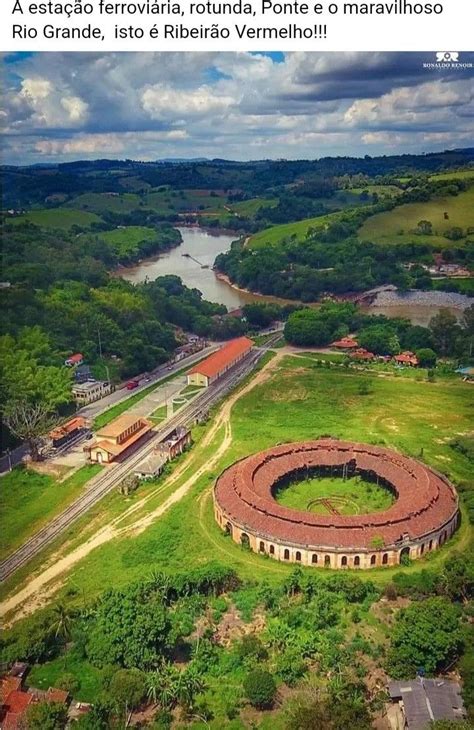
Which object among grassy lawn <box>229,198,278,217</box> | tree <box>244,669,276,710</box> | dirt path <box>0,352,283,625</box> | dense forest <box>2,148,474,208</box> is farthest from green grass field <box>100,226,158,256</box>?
tree <box>244,669,276,710</box>

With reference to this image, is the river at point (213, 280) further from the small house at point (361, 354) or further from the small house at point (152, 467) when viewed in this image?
the small house at point (152, 467)

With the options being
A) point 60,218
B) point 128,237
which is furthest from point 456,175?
point 60,218

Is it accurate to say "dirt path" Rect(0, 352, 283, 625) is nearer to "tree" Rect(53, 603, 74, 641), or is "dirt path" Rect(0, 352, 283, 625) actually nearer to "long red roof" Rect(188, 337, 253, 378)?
"tree" Rect(53, 603, 74, 641)

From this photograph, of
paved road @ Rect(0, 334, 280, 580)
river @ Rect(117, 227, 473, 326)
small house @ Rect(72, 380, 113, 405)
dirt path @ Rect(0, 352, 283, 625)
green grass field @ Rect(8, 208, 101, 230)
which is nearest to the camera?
dirt path @ Rect(0, 352, 283, 625)

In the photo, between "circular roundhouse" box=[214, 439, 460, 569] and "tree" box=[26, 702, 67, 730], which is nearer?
"tree" box=[26, 702, 67, 730]

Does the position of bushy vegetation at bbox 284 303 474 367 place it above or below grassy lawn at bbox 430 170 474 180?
below

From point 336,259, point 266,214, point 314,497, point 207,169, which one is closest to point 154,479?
point 314,497

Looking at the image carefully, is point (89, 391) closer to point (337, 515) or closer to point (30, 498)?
point (30, 498)
